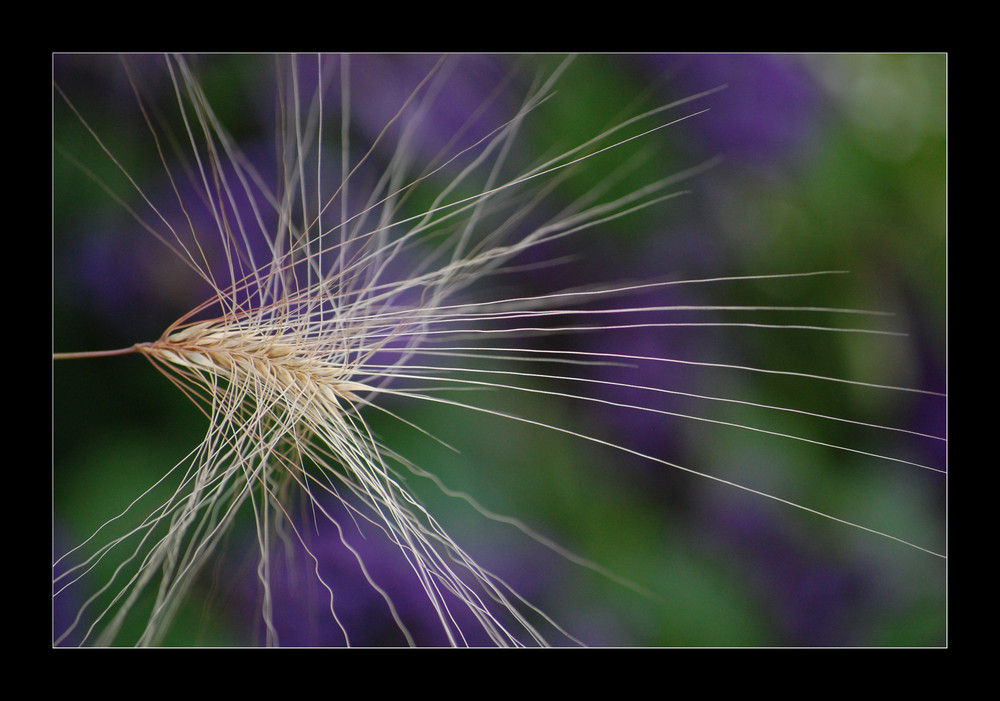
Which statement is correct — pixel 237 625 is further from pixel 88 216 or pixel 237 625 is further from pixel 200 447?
pixel 88 216
